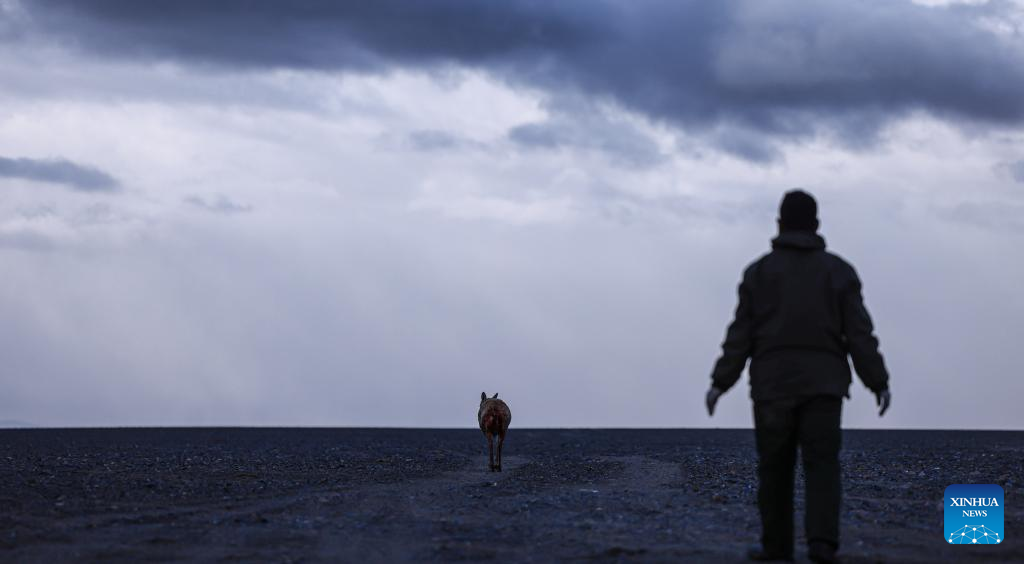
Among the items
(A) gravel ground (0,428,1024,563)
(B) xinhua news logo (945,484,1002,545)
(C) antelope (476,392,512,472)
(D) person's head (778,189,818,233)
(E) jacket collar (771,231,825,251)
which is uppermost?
(D) person's head (778,189,818,233)

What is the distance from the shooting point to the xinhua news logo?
38.4 feet

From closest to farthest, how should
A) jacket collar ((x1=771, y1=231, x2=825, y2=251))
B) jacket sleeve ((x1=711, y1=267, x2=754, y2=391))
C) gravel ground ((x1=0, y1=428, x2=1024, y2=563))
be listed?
jacket collar ((x1=771, y1=231, x2=825, y2=251)) < jacket sleeve ((x1=711, y1=267, x2=754, y2=391)) < gravel ground ((x1=0, y1=428, x2=1024, y2=563))

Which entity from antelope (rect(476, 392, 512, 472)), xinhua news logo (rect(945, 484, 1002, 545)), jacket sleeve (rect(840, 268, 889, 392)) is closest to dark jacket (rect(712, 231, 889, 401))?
jacket sleeve (rect(840, 268, 889, 392))

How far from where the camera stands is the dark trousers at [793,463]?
9742 mm

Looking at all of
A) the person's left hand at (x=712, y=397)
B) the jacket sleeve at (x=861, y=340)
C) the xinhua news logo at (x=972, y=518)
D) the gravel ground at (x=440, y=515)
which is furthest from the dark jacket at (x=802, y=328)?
the xinhua news logo at (x=972, y=518)

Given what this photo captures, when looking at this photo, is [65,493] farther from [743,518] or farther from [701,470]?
[701,470]

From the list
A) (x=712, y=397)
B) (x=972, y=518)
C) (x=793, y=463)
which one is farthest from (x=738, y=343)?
(x=972, y=518)

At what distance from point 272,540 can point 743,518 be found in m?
5.34

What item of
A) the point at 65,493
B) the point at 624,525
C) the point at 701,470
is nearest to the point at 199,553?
the point at 624,525

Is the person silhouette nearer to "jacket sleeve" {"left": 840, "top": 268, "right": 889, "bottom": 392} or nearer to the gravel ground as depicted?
"jacket sleeve" {"left": 840, "top": 268, "right": 889, "bottom": 392}

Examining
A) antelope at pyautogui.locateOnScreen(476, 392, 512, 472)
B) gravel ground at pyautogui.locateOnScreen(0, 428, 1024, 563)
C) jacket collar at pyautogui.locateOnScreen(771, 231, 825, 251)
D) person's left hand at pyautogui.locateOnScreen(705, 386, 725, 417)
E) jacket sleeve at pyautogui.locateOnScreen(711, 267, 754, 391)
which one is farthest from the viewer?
antelope at pyautogui.locateOnScreen(476, 392, 512, 472)

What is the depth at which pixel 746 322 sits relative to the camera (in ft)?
33.0

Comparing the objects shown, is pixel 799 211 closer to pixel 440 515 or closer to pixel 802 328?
pixel 802 328

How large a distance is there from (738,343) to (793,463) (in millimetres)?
1072
